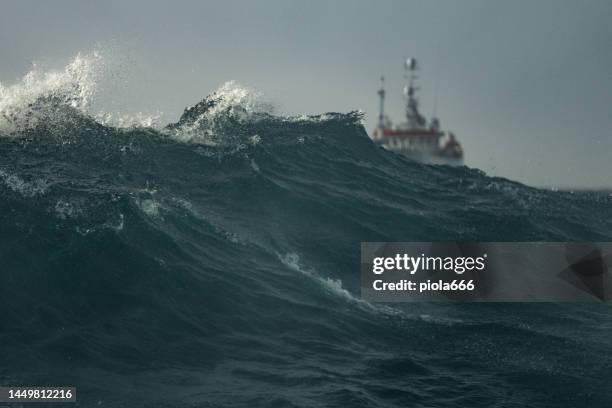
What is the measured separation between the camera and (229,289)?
15695mm

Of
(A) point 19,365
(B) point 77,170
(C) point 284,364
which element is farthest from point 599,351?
(B) point 77,170

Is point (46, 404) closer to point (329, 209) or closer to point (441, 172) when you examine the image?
point (329, 209)

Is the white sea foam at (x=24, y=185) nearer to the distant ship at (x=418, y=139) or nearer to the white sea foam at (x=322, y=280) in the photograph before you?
the white sea foam at (x=322, y=280)

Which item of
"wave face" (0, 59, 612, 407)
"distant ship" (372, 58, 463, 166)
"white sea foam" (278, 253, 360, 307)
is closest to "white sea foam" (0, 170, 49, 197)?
"wave face" (0, 59, 612, 407)

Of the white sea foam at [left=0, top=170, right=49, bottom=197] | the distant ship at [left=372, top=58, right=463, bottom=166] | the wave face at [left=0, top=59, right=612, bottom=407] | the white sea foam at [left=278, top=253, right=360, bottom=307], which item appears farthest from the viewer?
the distant ship at [left=372, top=58, right=463, bottom=166]

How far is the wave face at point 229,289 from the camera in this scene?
1141 centimetres

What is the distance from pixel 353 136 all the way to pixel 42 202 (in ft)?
71.0

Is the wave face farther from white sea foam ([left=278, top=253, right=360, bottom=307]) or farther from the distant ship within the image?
the distant ship

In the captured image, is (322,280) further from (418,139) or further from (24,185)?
(418,139)

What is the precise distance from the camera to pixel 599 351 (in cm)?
1475

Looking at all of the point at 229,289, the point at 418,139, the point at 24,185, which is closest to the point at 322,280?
the point at 229,289

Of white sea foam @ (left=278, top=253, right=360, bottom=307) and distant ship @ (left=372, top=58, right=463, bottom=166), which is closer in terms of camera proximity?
white sea foam @ (left=278, top=253, right=360, bottom=307)

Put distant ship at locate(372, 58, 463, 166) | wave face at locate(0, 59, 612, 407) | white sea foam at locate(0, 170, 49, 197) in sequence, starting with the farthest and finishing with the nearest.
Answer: distant ship at locate(372, 58, 463, 166) → white sea foam at locate(0, 170, 49, 197) → wave face at locate(0, 59, 612, 407)

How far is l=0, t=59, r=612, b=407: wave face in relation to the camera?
1141 centimetres
